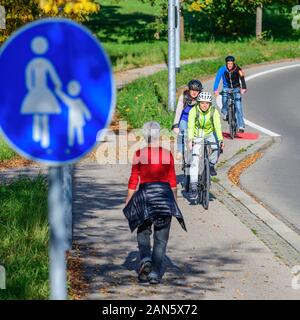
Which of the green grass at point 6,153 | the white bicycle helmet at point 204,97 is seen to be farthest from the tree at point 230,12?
the white bicycle helmet at point 204,97

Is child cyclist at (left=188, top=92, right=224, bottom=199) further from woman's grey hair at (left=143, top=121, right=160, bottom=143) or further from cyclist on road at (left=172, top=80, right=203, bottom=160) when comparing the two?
woman's grey hair at (left=143, top=121, right=160, bottom=143)

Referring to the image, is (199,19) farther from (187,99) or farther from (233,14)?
(187,99)

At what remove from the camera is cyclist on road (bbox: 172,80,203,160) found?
15.2 m

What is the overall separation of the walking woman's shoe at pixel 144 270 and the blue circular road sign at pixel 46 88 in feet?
16.0

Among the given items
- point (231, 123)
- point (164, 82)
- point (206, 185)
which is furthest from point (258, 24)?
point (206, 185)

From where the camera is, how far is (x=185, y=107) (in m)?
15.4

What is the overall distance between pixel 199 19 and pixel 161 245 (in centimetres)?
6464

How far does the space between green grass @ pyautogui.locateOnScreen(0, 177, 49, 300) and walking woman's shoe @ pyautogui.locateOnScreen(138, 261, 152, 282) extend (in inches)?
35.4

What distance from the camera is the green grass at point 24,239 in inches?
347

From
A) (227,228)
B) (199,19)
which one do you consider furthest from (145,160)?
(199,19)

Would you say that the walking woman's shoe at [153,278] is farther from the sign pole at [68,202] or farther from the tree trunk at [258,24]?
the tree trunk at [258,24]

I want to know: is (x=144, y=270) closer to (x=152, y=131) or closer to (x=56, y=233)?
(x=152, y=131)

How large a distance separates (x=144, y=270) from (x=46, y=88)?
5.03m

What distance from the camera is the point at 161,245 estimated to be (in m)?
9.70
